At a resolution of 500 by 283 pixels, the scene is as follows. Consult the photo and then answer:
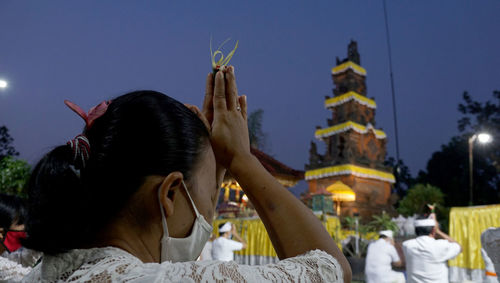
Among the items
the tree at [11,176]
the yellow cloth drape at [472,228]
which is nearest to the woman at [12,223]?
the yellow cloth drape at [472,228]

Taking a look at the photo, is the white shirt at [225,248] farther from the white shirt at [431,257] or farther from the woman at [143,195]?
the woman at [143,195]

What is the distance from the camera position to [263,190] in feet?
3.27

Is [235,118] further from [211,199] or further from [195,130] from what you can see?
[211,199]

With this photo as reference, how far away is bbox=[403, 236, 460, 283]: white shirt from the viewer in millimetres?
5082

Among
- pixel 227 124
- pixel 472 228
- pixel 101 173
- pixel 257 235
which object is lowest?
pixel 257 235

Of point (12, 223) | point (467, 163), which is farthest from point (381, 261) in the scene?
point (467, 163)

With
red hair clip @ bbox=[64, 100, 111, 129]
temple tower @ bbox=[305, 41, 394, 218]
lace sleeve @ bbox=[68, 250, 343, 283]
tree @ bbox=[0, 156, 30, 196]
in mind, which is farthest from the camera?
temple tower @ bbox=[305, 41, 394, 218]

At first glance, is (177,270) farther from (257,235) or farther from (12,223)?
(257,235)

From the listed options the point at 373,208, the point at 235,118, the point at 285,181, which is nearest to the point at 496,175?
the point at 373,208

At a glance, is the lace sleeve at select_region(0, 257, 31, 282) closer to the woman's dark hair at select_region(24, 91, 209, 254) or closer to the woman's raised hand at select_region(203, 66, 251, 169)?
the woman's dark hair at select_region(24, 91, 209, 254)

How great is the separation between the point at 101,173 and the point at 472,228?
8.17m

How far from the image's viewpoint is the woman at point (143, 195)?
93cm

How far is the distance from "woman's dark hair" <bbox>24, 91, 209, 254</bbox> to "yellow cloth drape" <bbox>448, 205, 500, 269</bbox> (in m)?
7.83

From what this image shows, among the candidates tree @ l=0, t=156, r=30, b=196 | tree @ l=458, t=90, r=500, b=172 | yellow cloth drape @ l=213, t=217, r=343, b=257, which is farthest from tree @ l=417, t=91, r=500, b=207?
tree @ l=0, t=156, r=30, b=196
